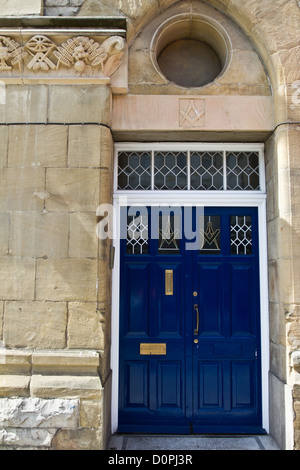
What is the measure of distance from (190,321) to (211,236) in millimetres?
1034

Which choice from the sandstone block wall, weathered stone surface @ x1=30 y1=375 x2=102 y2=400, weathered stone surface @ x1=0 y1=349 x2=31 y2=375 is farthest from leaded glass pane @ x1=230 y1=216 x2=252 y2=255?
weathered stone surface @ x1=0 y1=349 x2=31 y2=375

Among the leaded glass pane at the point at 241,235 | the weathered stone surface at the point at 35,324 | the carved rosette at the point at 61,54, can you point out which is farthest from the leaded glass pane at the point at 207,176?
the weathered stone surface at the point at 35,324

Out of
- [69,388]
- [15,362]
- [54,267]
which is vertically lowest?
[69,388]

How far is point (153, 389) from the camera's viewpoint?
4246 millimetres

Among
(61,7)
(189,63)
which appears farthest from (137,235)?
(61,7)

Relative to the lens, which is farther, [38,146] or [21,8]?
[21,8]

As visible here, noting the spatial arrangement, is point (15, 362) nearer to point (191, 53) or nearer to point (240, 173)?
point (240, 173)

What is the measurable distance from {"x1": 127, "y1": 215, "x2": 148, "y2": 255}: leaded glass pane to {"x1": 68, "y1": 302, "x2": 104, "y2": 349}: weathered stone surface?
3.13 ft

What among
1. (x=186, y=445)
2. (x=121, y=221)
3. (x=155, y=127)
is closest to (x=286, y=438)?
(x=186, y=445)

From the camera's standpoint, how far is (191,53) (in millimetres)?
4543

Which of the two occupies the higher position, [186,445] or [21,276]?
[21,276]

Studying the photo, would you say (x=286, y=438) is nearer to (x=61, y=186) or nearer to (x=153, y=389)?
(x=153, y=389)

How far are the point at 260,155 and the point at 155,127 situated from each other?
4.39 ft

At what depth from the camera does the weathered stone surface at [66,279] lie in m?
3.68
